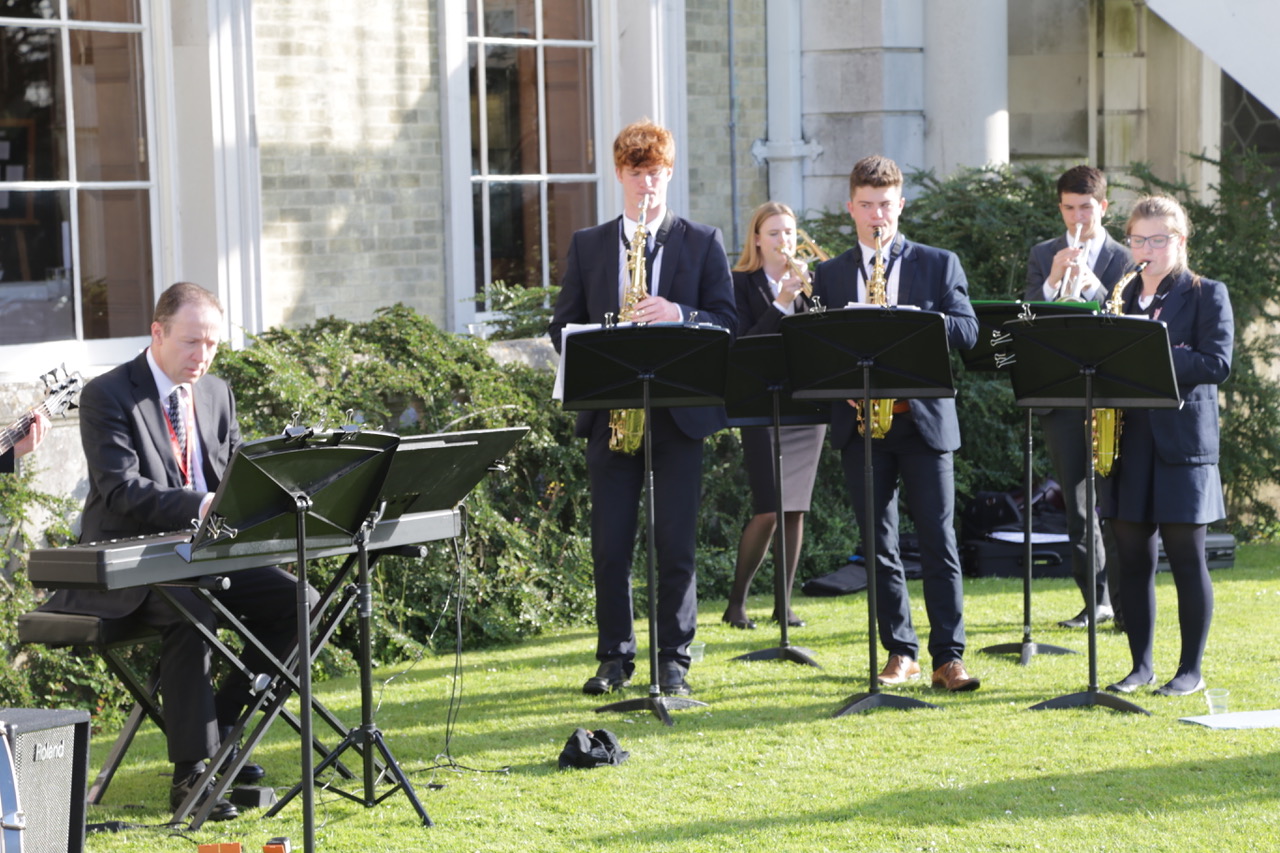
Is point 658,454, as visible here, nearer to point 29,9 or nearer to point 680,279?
point 680,279

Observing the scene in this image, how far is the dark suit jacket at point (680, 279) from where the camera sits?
679 centimetres

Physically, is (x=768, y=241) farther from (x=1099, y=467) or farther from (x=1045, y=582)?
(x=1045, y=582)

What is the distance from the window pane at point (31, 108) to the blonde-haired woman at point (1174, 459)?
17.4 ft

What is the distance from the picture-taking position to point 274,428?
763 cm

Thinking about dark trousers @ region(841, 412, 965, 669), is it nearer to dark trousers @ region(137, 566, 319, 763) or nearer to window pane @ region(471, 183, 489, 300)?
dark trousers @ region(137, 566, 319, 763)

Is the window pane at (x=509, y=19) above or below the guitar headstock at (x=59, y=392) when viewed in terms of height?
above

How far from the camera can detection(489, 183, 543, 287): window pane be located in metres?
10.2

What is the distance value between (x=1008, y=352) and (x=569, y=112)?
4464mm

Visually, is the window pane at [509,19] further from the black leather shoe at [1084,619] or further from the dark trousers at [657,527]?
the black leather shoe at [1084,619]

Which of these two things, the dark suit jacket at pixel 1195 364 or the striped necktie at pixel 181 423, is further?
the dark suit jacket at pixel 1195 364

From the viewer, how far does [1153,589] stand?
21.7 feet

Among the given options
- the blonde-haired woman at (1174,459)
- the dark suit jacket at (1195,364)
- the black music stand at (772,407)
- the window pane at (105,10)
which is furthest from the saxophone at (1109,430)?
the window pane at (105,10)

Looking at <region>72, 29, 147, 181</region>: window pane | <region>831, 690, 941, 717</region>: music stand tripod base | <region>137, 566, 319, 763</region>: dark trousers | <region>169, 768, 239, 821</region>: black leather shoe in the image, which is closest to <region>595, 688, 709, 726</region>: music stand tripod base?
<region>831, 690, 941, 717</region>: music stand tripod base

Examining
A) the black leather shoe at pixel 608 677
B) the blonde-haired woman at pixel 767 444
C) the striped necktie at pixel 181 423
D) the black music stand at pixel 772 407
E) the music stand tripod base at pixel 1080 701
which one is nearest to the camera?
the striped necktie at pixel 181 423
